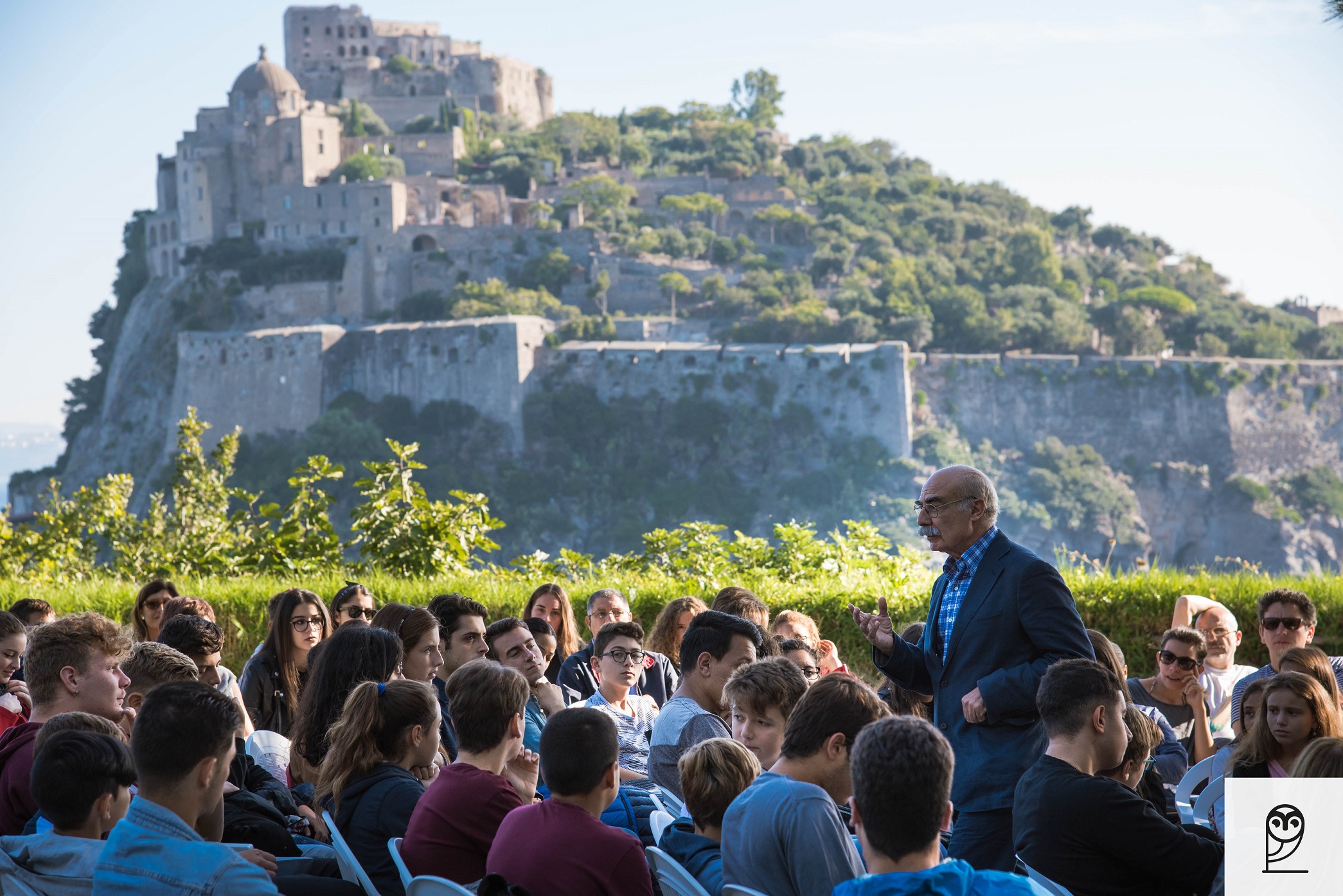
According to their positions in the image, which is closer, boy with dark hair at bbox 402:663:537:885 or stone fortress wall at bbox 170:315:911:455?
boy with dark hair at bbox 402:663:537:885

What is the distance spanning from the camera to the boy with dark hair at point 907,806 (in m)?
2.35

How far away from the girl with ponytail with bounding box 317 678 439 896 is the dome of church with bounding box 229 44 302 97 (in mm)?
65063

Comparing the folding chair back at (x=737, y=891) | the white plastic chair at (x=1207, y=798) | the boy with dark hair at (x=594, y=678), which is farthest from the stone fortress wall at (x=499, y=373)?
the folding chair back at (x=737, y=891)

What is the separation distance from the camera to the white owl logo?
2945 mm

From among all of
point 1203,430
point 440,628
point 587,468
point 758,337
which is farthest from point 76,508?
point 1203,430

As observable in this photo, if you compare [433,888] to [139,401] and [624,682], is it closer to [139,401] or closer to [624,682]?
[624,682]

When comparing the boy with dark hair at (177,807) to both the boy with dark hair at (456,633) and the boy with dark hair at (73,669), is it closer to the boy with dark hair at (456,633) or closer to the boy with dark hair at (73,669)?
the boy with dark hair at (73,669)

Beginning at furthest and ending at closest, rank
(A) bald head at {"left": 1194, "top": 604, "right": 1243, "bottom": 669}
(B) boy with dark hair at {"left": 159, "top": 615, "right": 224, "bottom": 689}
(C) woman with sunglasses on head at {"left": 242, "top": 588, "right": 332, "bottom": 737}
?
(A) bald head at {"left": 1194, "top": 604, "right": 1243, "bottom": 669} < (C) woman with sunglasses on head at {"left": 242, "top": 588, "right": 332, "bottom": 737} < (B) boy with dark hair at {"left": 159, "top": 615, "right": 224, "bottom": 689}

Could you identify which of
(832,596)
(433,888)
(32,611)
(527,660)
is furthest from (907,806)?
(832,596)

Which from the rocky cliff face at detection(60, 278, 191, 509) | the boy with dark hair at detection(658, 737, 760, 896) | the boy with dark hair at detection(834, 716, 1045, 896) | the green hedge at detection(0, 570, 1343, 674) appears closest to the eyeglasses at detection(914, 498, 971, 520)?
the boy with dark hair at detection(658, 737, 760, 896)

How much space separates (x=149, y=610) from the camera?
20.0 ft

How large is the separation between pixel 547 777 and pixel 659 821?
59cm

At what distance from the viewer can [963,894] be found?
231 cm

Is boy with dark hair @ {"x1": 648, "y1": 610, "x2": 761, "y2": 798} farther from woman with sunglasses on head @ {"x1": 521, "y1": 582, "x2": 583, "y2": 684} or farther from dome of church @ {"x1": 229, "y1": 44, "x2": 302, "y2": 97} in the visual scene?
dome of church @ {"x1": 229, "y1": 44, "x2": 302, "y2": 97}
